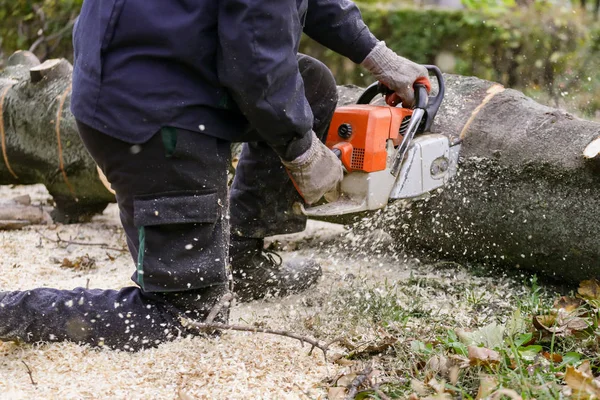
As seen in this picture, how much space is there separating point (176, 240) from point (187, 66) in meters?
0.57

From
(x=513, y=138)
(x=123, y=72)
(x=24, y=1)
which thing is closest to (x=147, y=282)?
(x=123, y=72)

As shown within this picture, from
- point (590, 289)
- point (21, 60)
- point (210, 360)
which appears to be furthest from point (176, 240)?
point (21, 60)

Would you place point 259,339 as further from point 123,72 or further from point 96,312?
point 123,72

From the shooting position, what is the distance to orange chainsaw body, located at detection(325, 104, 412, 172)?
268 centimetres

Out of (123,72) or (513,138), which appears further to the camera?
(513,138)

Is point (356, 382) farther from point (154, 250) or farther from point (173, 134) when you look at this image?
point (173, 134)

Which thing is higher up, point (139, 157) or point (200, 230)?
point (139, 157)

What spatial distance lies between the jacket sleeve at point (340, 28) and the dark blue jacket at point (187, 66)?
1.47 feet

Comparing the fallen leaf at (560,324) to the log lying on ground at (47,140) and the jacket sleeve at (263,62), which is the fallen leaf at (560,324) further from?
the log lying on ground at (47,140)

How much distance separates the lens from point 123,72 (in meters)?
2.18

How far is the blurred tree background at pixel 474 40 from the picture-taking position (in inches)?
287

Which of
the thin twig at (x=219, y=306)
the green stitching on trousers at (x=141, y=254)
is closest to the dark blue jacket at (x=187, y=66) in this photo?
the green stitching on trousers at (x=141, y=254)

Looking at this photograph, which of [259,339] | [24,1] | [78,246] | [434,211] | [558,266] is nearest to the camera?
[259,339]

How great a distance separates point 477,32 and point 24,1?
4.87 meters
